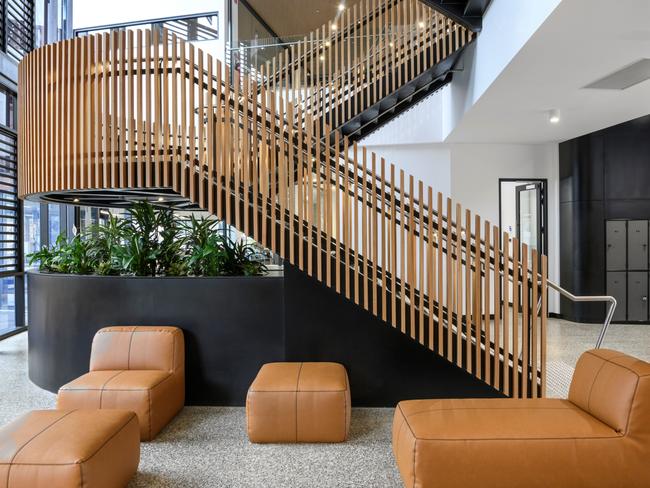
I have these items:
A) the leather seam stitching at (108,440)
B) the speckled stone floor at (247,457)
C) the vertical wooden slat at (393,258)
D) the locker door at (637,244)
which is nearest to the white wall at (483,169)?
the locker door at (637,244)

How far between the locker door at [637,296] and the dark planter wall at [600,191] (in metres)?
0.42

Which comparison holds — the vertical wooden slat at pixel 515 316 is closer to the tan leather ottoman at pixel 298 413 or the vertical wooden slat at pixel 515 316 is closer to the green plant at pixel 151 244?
the tan leather ottoman at pixel 298 413

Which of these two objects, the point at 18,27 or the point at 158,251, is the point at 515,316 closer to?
the point at 158,251

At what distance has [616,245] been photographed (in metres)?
7.27

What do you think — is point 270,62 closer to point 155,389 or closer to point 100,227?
point 100,227

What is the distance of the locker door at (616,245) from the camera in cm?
727

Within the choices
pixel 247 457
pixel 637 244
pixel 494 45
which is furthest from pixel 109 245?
pixel 637 244

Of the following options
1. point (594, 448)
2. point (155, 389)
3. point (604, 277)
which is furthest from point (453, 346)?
point (604, 277)

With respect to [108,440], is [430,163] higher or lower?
higher

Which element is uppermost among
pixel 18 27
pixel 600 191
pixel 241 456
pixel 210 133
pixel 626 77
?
pixel 18 27

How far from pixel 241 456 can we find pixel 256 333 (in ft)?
3.75

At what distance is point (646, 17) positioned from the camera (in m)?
3.20

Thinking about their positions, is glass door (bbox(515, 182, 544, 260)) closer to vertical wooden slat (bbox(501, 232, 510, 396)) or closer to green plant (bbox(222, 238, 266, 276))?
vertical wooden slat (bbox(501, 232, 510, 396))

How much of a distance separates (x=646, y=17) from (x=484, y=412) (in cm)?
304
